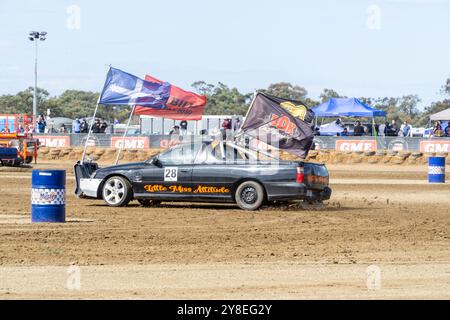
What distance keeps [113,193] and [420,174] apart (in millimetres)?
18373

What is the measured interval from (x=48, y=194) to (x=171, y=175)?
399 centimetres

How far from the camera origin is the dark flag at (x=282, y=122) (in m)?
21.7

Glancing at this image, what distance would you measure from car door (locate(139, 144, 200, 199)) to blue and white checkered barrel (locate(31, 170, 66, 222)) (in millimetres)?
3507

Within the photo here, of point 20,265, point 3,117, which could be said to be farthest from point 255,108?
point 3,117

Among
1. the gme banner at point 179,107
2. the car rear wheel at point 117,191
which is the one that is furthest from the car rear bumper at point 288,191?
the gme banner at point 179,107

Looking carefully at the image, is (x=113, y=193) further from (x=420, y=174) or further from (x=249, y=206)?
(x=420, y=174)

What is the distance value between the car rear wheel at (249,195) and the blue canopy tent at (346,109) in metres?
31.1

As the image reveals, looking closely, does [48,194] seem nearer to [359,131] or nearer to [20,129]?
[20,129]

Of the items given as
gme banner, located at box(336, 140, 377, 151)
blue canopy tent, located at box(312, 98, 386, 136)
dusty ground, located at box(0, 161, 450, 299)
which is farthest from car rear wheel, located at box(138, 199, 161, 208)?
blue canopy tent, located at box(312, 98, 386, 136)

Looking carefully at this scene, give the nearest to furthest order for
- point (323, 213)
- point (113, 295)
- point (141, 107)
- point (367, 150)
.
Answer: point (113, 295) → point (323, 213) → point (141, 107) → point (367, 150)

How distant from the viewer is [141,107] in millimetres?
25625

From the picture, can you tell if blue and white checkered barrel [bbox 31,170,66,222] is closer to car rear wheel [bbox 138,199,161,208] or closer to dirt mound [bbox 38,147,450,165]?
car rear wheel [bbox 138,199,161,208]

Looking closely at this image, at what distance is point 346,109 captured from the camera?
5128 cm

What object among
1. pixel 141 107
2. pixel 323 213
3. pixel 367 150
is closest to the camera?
pixel 323 213
